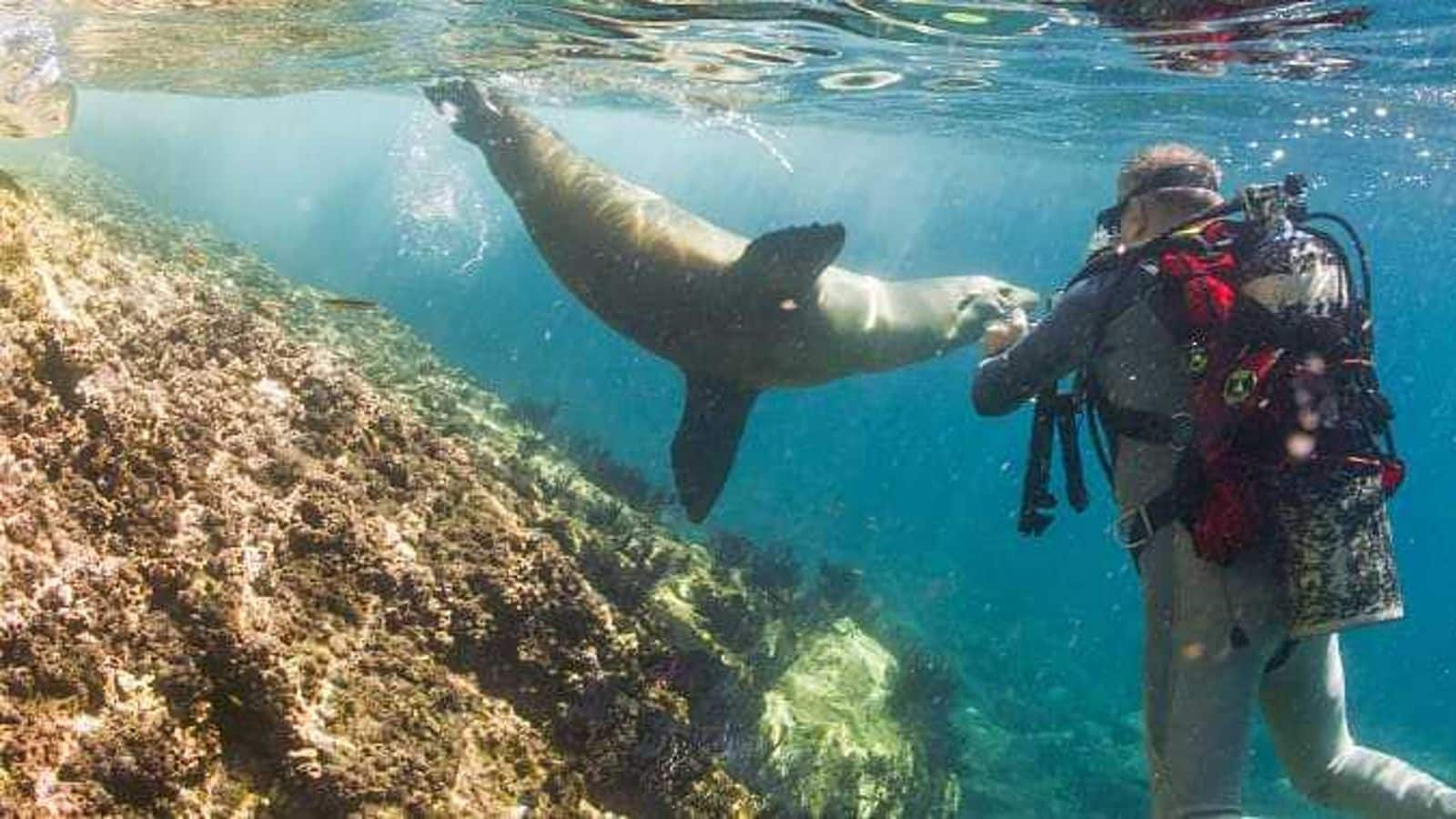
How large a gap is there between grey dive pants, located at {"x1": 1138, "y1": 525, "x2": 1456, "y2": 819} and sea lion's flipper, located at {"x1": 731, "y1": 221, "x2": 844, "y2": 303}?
3.48 m

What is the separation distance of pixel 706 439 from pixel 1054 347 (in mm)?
3929

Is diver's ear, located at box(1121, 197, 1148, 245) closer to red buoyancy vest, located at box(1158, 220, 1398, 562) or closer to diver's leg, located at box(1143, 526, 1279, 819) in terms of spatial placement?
red buoyancy vest, located at box(1158, 220, 1398, 562)

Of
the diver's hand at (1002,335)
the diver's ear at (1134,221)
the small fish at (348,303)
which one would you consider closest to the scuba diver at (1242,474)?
the diver's ear at (1134,221)

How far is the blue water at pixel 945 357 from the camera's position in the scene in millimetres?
19891

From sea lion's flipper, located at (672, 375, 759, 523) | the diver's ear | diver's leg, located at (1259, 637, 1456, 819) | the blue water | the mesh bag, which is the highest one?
the diver's ear

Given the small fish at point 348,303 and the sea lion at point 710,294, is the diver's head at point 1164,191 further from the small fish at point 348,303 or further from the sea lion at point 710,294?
the small fish at point 348,303

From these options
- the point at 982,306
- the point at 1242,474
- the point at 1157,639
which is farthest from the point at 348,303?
the point at 1242,474

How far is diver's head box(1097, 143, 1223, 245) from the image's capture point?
14.5 feet

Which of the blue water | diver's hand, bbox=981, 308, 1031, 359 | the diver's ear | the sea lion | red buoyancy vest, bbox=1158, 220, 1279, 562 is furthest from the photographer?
the blue water

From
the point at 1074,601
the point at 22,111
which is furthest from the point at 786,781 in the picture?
the point at 1074,601

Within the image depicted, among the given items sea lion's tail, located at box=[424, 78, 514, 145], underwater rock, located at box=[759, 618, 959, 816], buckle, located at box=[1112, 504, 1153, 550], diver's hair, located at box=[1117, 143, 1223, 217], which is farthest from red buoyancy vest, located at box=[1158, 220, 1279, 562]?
sea lion's tail, located at box=[424, 78, 514, 145]

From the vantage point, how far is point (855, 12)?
12.1 m

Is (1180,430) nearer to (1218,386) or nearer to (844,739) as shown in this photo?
(1218,386)

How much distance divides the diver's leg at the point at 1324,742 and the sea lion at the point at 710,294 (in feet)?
13.2
